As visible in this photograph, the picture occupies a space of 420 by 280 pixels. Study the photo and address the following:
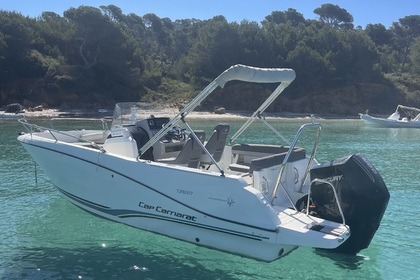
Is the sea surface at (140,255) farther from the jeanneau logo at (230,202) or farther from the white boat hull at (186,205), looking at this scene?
the jeanneau logo at (230,202)

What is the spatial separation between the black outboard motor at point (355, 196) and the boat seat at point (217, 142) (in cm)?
243

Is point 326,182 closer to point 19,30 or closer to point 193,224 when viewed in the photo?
point 193,224

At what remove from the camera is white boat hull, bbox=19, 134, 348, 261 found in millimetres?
6234

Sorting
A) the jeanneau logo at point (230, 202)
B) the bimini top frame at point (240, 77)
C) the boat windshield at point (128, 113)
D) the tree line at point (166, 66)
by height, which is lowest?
the jeanneau logo at point (230, 202)

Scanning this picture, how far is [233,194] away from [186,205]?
2.79 feet

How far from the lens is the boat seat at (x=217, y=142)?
340 inches

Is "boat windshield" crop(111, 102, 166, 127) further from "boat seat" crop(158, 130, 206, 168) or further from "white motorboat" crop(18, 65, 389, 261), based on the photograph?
"boat seat" crop(158, 130, 206, 168)

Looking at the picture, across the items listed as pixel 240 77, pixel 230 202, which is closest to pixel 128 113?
pixel 240 77

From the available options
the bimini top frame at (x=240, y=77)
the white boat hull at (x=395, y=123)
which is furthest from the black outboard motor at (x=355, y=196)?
the white boat hull at (x=395, y=123)

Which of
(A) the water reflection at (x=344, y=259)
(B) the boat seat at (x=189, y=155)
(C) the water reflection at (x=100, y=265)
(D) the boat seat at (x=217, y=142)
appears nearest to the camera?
(C) the water reflection at (x=100, y=265)

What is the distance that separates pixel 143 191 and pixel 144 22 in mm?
100854

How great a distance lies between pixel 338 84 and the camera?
61.0 meters

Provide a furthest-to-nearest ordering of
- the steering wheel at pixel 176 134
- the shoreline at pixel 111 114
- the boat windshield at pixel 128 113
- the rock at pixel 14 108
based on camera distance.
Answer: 1. the rock at pixel 14 108
2. the shoreline at pixel 111 114
3. the steering wheel at pixel 176 134
4. the boat windshield at pixel 128 113

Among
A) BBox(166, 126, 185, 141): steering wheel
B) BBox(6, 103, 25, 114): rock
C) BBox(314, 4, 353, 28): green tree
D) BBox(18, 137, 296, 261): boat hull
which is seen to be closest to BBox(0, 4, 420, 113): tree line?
BBox(6, 103, 25, 114): rock
